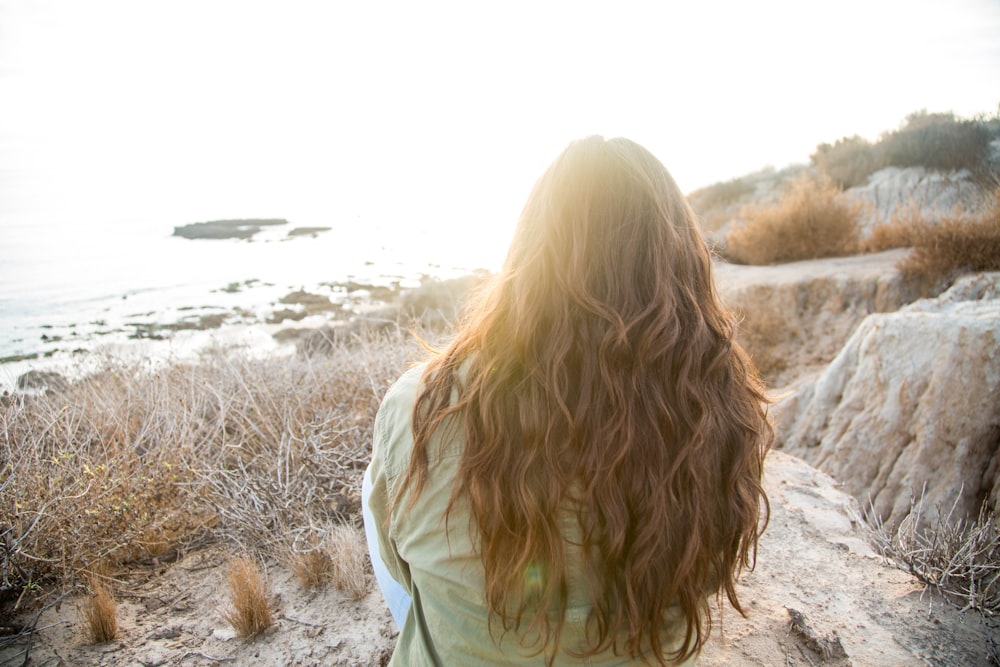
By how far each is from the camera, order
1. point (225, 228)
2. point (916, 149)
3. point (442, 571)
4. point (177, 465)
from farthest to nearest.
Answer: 1. point (225, 228)
2. point (916, 149)
3. point (177, 465)
4. point (442, 571)

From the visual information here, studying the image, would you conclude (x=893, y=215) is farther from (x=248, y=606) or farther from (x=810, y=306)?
(x=248, y=606)

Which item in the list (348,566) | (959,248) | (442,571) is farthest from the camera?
(959,248)

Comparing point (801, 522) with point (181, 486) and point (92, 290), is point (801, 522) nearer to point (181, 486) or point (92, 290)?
point (181, 486)

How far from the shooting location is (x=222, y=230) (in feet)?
91.5

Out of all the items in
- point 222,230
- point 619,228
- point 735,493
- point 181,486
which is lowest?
point 181,486

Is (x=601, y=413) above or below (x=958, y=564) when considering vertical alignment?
above

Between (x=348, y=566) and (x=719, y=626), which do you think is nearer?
(x=719, y=626)

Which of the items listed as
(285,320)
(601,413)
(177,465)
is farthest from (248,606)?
(285,320)

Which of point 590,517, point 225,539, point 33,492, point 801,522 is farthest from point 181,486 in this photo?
point 801,522

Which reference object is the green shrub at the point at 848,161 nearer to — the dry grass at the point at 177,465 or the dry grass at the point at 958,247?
the dry grass at the point at 958,247

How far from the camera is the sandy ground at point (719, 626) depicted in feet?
6.83

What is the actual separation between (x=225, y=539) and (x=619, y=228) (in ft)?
9.28

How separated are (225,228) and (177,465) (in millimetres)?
29587

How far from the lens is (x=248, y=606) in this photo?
2.18 meters
